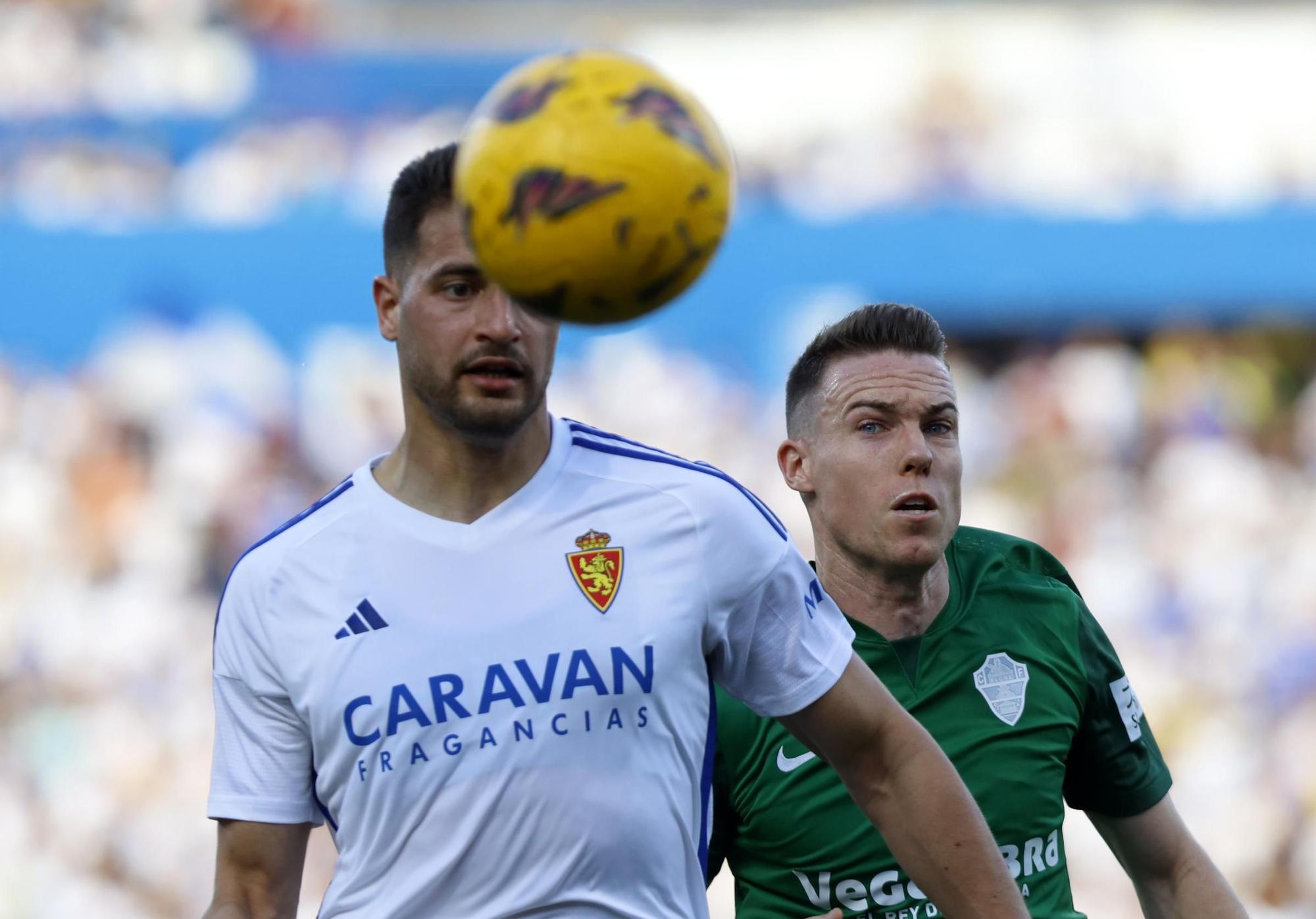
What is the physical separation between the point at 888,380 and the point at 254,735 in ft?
5.60

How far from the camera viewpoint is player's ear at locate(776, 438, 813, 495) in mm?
4199

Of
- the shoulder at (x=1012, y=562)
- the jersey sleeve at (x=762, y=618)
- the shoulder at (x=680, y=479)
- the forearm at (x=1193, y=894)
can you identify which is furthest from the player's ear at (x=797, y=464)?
the forearm at (x=1193, y=894)

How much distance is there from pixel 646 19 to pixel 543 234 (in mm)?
16227

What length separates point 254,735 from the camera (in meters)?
3.17

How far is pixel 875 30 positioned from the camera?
17.6 m

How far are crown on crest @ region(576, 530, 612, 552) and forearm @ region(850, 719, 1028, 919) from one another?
0.62 metres

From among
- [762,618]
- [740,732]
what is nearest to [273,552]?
[762,618]

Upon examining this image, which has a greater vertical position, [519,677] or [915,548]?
[915,548]

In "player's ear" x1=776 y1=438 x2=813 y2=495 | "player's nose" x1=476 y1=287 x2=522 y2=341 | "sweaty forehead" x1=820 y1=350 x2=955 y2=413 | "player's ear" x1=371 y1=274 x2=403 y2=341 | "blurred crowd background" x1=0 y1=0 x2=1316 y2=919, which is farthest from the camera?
"blurred crowd background" x1=0 y1=0 x2=1316 y2=919

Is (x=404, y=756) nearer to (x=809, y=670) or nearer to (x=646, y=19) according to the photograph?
(x=809, y=670)

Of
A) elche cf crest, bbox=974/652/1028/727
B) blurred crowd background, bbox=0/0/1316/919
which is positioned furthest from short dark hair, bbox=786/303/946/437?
blurred crowd background, bbox=0/0/1316/919

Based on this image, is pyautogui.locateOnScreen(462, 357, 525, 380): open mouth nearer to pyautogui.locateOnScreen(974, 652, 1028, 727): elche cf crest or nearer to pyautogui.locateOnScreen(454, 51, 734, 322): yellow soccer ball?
pyautogui.locateOnScreen(454, 51, 734, 322): yellow soccer ball

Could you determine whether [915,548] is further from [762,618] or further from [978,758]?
[762,618]

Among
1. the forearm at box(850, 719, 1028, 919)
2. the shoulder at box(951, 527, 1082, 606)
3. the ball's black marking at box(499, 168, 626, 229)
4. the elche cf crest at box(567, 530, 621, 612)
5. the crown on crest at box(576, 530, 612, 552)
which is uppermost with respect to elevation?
the ball's black marking at box(499, 168, 626, 229)
